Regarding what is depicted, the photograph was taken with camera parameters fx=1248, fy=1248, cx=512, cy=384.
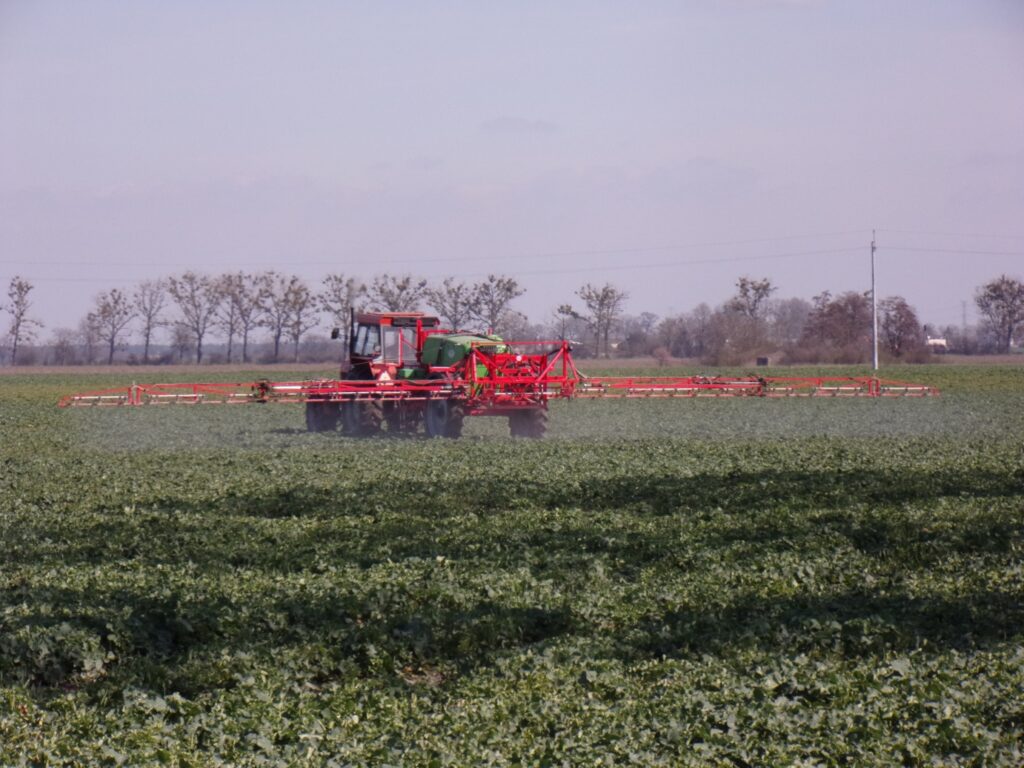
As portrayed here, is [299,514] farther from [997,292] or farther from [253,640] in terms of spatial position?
[997,292]

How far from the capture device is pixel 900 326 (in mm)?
76188

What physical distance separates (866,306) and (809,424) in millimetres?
52774

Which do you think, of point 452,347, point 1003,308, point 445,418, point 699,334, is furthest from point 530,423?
point 1003,308

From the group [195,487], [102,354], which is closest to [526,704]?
[195,487]

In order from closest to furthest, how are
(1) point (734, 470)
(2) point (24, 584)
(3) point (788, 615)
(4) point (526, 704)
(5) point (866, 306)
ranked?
(4) point (526, 704) → (3) point (788, 615) → (2) point (24, 584) → (1) point (734, 470) → (5) point (866, 306)

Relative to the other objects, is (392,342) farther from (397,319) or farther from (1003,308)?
(1003,308)

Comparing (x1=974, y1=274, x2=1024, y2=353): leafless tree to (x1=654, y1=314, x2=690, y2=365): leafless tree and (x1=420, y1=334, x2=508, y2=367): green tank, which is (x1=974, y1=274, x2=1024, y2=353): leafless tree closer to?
(x1=654, y1=314, x2=690, y2=365): leafless tree

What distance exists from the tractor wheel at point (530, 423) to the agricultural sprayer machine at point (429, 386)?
2 centimetres

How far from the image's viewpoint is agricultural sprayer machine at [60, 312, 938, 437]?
24141 mm

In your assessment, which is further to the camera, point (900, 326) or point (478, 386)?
point (900, 326)

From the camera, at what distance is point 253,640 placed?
8.34 meters

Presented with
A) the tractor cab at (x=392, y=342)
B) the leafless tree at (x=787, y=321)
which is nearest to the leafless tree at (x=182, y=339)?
the leafless tree at (x=787, y=321)

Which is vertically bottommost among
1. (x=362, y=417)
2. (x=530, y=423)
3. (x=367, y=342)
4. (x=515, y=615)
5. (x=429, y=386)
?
(x=515, y=615)

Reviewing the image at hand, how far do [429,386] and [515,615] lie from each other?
51.1 feet
